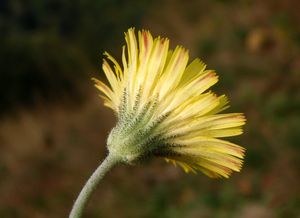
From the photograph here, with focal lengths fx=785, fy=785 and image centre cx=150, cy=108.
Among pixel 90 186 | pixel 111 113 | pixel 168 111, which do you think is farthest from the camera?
pixel 111 113

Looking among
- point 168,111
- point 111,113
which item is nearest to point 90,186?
point 168,111

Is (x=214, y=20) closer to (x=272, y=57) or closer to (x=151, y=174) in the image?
(x=272, y=57)

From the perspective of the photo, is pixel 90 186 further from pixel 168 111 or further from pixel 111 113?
pixel 111 113

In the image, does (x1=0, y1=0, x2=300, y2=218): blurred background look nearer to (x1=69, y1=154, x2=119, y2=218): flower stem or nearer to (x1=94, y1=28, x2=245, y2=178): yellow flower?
(x1=94, y1=28, x2=245, y2=178): yellow flower

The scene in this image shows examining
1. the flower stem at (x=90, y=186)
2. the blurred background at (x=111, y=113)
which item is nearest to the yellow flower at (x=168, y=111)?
the flower stem at (x=90, y=186)

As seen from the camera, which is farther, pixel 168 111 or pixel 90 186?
pixel 168 111
